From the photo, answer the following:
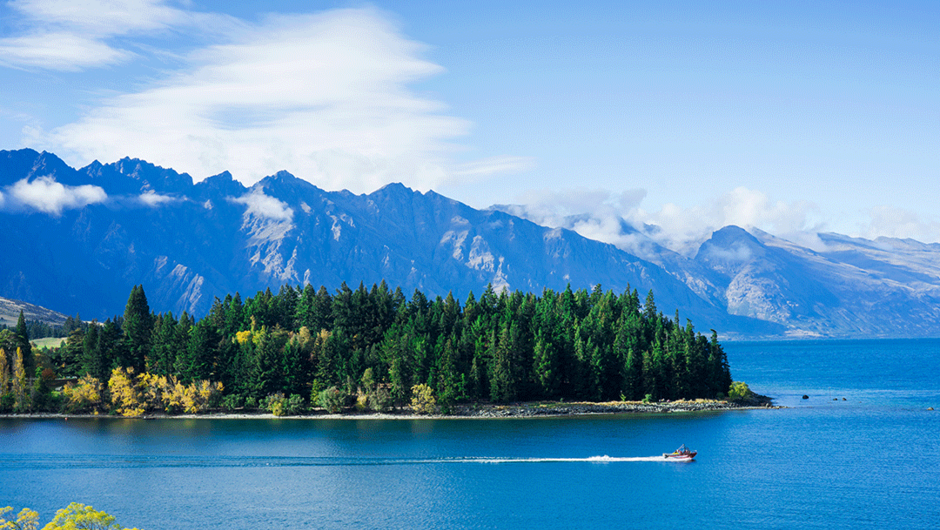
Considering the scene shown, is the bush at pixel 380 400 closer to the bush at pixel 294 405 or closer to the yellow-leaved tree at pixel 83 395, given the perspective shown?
the bush at pixel 294 405

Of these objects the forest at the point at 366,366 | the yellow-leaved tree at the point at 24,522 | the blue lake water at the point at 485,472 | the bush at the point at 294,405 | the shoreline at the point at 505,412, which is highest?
the forest at the point at 366,366

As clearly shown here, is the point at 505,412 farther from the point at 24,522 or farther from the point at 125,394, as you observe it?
the point at 24,522

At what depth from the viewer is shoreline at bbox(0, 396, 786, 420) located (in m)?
164

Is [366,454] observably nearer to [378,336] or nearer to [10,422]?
[378,336]

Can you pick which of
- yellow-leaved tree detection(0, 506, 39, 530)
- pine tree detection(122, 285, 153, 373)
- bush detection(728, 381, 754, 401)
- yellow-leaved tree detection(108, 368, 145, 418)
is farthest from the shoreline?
yellow-leaved tree detection(0, 506, 39, 530)

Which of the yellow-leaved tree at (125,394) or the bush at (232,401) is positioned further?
the yellow-leaved tree at (125,394)

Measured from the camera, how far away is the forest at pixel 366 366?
169 m

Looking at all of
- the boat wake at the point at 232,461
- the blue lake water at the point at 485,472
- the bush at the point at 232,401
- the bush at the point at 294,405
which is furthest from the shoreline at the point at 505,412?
the boat wake at the point at 232,461

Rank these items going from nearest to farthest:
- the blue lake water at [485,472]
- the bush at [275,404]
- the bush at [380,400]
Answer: the blue lake water at [485,472] → the bush at [380,400] → the bush at [275,404]

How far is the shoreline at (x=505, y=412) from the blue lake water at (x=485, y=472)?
5416mm

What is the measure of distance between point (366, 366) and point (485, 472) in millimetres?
66729

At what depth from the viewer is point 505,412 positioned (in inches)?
6432

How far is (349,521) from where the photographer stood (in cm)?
8788

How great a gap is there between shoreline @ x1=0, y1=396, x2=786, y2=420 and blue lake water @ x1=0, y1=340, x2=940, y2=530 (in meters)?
5.42
